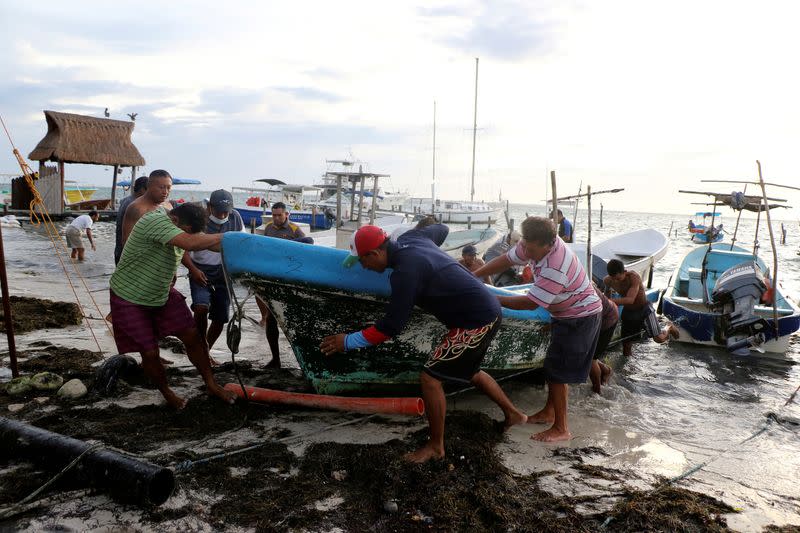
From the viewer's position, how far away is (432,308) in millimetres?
3568

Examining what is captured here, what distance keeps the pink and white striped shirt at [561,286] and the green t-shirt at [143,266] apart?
2509 millimetres

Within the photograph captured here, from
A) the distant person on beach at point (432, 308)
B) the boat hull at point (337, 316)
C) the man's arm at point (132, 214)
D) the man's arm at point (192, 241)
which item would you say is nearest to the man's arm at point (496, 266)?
the boat hull at point (337, 316)

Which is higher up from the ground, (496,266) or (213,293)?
(496,266)

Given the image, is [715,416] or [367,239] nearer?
[367,239]

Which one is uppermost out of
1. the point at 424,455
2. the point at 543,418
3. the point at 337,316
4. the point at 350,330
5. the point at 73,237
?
the point at 337,316

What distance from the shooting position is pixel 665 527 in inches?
123

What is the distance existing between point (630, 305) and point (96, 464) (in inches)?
234

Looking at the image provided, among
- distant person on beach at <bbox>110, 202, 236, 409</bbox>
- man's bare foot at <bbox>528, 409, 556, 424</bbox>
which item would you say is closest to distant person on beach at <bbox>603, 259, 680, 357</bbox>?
man's bare foot at <bbox>528, 409, 556, 424</bbox>

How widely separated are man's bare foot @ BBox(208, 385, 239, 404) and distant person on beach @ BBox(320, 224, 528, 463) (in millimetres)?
1324

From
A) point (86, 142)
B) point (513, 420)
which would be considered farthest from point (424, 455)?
point (86, 142)

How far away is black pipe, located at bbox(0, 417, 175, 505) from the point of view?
9.71 feet

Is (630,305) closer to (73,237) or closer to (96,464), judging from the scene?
(96,464)

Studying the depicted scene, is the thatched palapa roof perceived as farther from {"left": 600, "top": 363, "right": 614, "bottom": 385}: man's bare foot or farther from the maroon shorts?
{"left": 600, "top": 363, "right": 614, "bottom": 385}: man's bare foot

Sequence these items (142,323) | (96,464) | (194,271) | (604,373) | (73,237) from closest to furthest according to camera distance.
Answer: (96,464) < (142,323) < (194,271) < (604,373) < (73,237)
